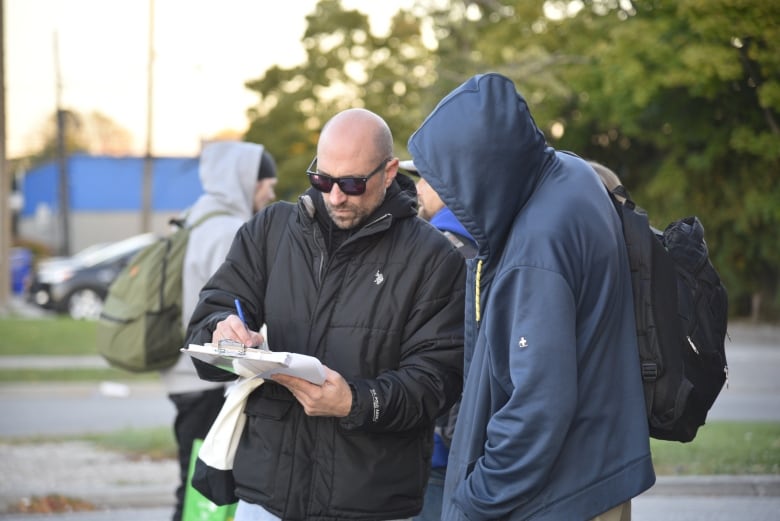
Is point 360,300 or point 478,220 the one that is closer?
point 478,220

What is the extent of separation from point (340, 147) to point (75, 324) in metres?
17.0

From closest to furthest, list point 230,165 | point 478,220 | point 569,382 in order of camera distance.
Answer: point 569,382 < point 478,220 < point 230,165

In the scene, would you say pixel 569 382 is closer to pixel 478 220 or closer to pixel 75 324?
pixel 478 220

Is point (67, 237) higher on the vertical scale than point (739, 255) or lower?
lower

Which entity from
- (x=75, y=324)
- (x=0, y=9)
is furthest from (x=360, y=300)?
(x=0, y=9)

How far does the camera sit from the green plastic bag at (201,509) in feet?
16.2

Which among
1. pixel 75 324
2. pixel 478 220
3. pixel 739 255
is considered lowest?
pixel 75 324

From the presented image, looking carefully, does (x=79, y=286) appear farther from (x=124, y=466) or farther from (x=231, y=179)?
(x=231, y=179)

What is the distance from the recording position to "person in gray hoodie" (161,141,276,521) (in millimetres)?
5566

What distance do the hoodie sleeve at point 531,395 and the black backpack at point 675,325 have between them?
31cm

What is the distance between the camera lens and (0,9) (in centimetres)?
2470

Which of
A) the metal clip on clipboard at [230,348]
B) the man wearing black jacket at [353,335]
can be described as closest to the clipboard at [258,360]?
the metal clip on clipboard at [230,348]

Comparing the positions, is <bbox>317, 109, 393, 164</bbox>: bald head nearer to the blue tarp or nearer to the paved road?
the paved road

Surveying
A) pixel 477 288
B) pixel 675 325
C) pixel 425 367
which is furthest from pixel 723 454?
pixel 477 288
